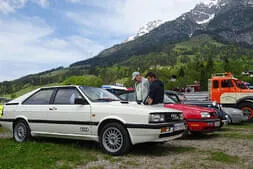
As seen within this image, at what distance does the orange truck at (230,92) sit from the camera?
45.5 feet

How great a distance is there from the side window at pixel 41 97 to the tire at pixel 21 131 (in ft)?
1.91

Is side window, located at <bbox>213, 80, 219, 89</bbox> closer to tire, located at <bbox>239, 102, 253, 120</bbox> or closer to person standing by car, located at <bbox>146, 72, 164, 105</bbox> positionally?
tire, located at <bbox>239, 102, 253, 120</bbox>

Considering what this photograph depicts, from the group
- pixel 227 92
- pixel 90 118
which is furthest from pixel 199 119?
pixel 227 92

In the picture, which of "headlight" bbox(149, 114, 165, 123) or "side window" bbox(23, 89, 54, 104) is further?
"side window" bbox(23, 89, 54, 104)

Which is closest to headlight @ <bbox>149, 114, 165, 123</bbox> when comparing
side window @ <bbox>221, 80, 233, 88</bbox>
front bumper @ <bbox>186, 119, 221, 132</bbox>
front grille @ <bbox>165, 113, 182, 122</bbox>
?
front grille @ <bbox>165, 113, 182, 122</bbox>

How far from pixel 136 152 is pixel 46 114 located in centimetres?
235

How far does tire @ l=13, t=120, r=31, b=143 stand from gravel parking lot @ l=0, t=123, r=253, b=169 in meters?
0.59

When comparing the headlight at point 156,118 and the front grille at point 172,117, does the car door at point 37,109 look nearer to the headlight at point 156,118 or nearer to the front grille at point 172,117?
the headlight at point 156,118

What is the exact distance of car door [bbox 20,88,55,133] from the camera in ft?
21.2

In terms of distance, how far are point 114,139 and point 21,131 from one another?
112 inches

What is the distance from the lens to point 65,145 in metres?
6.36

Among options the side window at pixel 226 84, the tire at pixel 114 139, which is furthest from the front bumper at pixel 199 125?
the side window at pixel 226 84

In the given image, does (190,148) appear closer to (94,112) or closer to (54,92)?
(94,112)

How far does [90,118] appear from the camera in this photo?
18.9 feet
